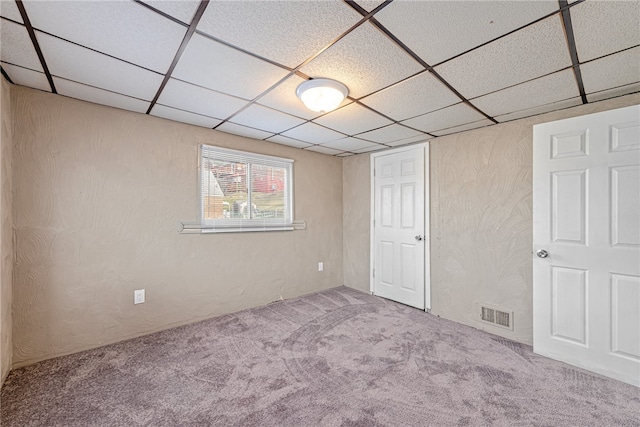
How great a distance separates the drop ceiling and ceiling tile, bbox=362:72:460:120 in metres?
0.01

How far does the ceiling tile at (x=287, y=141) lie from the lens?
3309 mm

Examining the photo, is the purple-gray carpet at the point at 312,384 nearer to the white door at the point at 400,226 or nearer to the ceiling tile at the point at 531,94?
the white door at the point at 400,226

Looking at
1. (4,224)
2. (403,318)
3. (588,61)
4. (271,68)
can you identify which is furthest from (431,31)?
(4,224)

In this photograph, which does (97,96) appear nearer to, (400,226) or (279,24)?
(279,24)

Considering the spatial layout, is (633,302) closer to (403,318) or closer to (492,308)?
(492,308)

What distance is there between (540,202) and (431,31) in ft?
6.09

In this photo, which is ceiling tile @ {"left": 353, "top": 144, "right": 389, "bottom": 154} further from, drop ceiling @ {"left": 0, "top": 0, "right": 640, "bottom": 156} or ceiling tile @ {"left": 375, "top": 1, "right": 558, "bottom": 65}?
ceiling tile @ {"left": 375, "top": 1, "right": 558, "bottom": 65}

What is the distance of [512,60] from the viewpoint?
1.60 meters

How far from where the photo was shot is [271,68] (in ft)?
5.57

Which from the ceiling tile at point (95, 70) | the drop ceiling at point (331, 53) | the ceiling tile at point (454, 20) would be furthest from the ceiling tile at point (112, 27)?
the ceiling tile at point (454, 20)

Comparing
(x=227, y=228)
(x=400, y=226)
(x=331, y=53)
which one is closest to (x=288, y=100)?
(x=331, y=53)

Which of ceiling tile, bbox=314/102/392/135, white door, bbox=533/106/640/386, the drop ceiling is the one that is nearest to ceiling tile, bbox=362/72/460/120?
the drop ceiling

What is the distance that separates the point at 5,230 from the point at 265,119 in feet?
6.94

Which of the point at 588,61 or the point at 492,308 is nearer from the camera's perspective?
the point at 588,61
